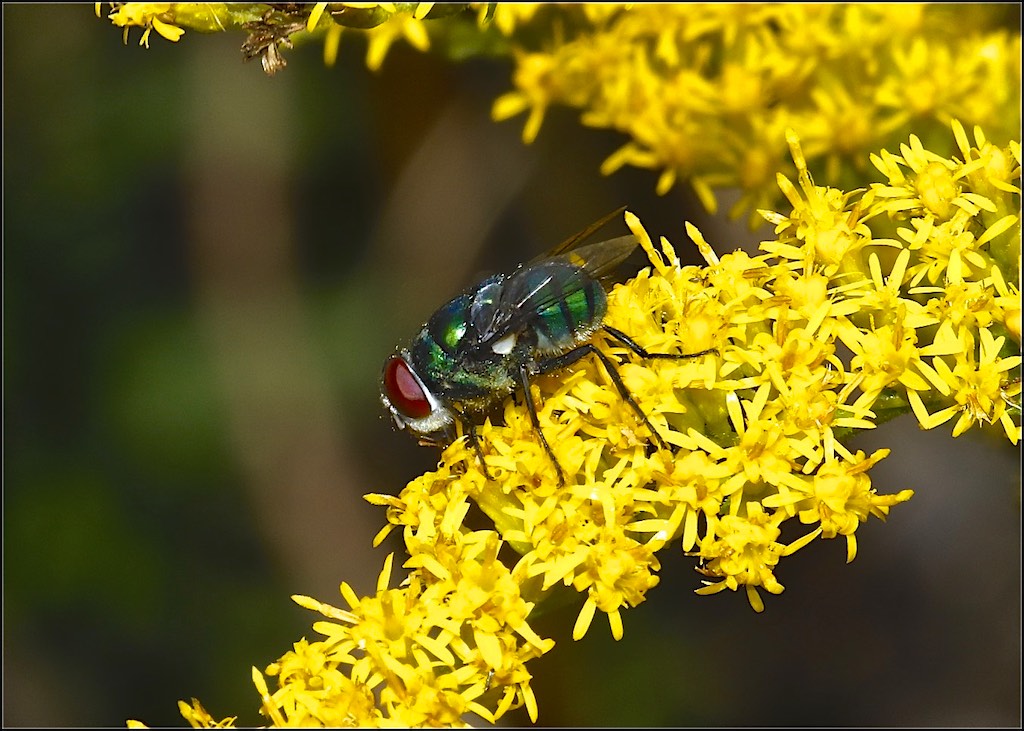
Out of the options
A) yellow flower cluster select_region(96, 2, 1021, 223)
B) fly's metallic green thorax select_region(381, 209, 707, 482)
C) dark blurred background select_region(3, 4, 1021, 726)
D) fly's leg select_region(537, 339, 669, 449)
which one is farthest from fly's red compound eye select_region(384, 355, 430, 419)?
dark blurred background select_region(3, 4, 1021, 726)

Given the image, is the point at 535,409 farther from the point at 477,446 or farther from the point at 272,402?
the point at 272,402

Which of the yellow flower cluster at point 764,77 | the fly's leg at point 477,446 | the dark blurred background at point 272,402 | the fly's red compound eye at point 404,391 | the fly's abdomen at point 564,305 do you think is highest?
the yellow flower cluster at point 764,77

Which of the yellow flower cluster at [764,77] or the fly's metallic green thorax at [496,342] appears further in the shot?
the yellow flower cluster at [764,77]

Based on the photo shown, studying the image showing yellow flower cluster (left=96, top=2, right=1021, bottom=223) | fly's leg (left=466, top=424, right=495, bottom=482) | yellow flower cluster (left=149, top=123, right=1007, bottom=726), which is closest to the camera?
yellow flower cluster (left=149, top=123, right=1007, bottom=726)

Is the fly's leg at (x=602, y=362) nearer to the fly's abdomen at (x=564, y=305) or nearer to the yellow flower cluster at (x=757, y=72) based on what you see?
the fly's abdomen at (x=564, y=305)

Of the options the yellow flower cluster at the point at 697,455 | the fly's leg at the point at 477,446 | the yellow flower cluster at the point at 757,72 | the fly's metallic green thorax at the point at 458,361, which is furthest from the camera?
the yellow flower cluster at the point at 757,72

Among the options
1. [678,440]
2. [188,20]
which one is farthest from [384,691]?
[188,20]

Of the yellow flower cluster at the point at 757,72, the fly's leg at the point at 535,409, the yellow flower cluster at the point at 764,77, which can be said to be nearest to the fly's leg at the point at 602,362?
the fly's leg at the point at 535,409

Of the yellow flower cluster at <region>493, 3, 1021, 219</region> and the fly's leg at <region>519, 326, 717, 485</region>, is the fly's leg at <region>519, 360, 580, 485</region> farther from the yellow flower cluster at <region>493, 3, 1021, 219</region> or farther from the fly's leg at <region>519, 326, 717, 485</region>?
the yellow flower cluster at <region>493, 3, 1021, 219</region>
